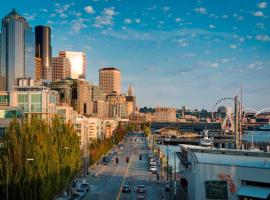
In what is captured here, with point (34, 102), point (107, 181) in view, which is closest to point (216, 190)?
point (107, 181)

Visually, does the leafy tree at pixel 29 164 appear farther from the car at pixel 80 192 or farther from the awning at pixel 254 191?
the awning at pixel 254 191

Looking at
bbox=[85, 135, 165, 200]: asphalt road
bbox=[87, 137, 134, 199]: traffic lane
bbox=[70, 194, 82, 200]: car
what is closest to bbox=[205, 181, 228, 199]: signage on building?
bbox=[85, 135, 165, 200]: asphalt road

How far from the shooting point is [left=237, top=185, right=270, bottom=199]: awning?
47750mm

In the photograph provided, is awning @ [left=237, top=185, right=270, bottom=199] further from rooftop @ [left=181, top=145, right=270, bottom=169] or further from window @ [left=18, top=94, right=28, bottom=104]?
window @ [left=18, top=94, right=28, bottom=104]

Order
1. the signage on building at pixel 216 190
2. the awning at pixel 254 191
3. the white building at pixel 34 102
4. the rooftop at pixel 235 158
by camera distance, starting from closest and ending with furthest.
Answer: the awning at pixel 254 191 → the rooftop at pixel 235 158 → the signage on building at pixel 216 190 → the white building at pixel 34 102

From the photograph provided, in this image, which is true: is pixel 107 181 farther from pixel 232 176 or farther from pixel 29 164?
pixel 232 176

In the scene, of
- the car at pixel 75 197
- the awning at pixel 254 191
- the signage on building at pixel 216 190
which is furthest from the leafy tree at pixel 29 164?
the awning at pixel 254 191

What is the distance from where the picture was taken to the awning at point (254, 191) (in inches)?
1880

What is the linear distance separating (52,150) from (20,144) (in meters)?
6.00

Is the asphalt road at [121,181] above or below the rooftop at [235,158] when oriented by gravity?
below

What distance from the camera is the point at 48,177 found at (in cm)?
5341

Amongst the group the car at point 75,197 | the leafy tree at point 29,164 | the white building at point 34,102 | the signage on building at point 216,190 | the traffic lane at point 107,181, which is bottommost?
the traffic lane at point 107,181

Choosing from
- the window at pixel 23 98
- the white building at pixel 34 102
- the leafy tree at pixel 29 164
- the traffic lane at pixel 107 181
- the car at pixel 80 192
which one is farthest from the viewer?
the window at pixel 23 98

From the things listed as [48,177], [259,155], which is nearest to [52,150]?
[48,177]
